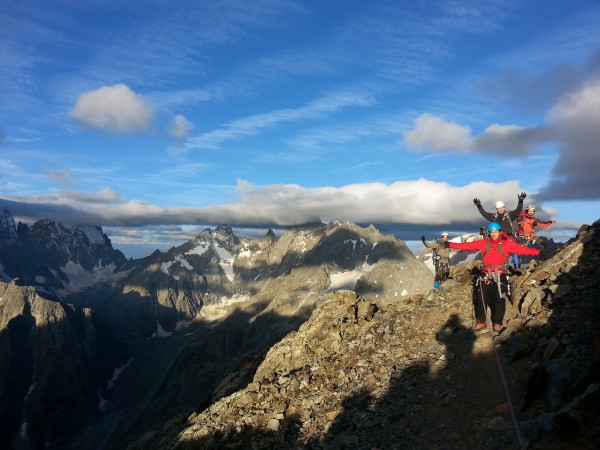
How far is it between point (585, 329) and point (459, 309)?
8663 mm

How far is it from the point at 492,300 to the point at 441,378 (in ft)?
20.1

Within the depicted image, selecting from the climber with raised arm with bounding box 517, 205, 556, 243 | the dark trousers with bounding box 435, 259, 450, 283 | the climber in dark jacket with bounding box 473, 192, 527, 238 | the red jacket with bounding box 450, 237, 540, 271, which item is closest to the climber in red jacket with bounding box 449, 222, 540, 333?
the red jacket with bounding box 450, 237, 540, 271

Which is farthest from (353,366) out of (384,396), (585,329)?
(585,329)

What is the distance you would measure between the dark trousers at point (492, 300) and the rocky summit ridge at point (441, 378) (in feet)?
2.31

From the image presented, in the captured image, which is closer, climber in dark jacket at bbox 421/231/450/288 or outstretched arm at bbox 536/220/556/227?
outstretched arm at bbox 536/220/556/227

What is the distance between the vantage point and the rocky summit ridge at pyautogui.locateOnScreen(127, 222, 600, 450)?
14.9m

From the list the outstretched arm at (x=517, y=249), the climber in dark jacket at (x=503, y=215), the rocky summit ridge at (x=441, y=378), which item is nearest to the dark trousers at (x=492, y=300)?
the rocky summit ridge at (x=441, y=378)

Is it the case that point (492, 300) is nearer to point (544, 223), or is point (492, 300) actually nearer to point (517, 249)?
point (517, 249)

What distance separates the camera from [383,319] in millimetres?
29547

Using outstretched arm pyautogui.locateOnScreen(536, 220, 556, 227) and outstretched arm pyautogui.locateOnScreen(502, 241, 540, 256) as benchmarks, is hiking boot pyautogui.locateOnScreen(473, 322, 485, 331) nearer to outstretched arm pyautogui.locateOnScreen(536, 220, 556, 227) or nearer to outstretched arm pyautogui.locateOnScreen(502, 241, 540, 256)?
outstretched arm pyautogui.locateOnScreen(502, 241, 540, 256)

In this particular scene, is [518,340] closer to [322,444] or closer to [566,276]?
[566,276]

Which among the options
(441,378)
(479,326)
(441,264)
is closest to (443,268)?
(441,264)

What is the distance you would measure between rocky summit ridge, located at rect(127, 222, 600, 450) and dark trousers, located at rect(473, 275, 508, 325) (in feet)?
2.31

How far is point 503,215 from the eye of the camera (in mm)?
28812
